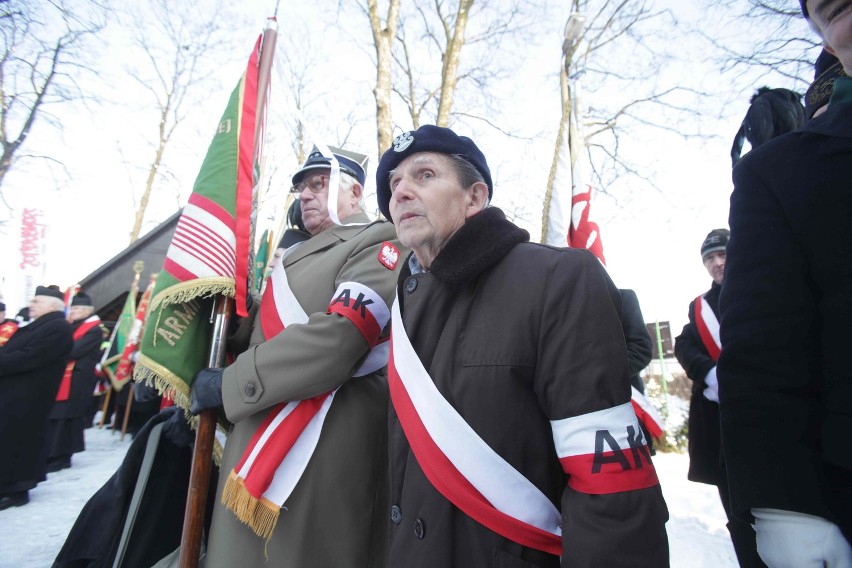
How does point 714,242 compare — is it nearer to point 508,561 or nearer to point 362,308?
point 362,308

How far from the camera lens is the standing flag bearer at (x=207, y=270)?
2039 mm

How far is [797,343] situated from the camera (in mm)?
1014

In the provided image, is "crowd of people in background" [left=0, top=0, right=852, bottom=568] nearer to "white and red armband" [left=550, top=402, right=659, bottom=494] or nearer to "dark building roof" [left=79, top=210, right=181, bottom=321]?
"white and red armband" [left=550, top=402, right=659, bottom=494]

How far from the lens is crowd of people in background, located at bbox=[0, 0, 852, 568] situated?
3.26 ft

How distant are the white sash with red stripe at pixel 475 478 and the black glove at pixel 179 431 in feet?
4.81

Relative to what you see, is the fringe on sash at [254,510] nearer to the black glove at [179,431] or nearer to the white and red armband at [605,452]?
the black glove at [179,431]

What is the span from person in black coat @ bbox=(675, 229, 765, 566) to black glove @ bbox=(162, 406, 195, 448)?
2.81 meters

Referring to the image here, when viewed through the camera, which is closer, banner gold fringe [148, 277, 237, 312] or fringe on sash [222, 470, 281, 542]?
fringe on sash [222, 470, 281, 542]

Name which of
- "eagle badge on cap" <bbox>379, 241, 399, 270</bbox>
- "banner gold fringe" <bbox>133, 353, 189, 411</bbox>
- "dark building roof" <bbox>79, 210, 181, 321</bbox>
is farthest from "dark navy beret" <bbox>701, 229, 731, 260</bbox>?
"dark building roof" <bbox>79, 210, 181, 321</bbox>

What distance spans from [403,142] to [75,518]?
512 centimetres

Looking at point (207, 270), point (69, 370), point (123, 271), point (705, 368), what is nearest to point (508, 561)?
point (207, 270)

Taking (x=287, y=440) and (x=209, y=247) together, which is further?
(x=209, y=247)

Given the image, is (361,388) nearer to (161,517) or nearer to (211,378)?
(211,378)

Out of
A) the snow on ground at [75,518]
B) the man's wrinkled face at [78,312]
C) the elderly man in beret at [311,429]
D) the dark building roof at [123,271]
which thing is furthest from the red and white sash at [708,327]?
the dark building roof at [123,271]
